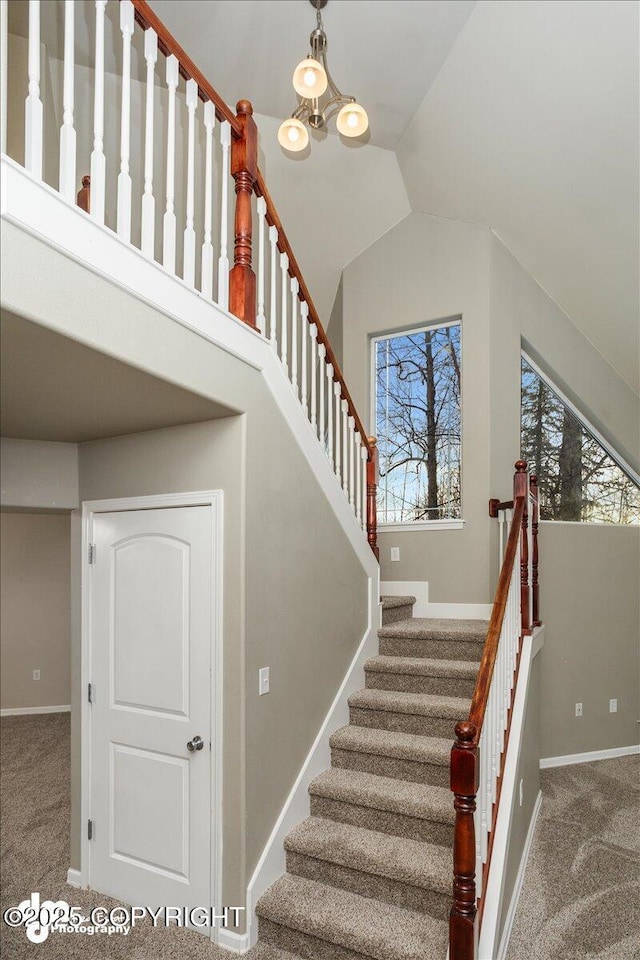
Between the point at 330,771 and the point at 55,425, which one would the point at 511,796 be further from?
the point at 55,425

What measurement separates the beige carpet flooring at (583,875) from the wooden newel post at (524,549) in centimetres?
128

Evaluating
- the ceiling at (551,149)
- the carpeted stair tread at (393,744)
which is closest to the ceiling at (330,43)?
the ceiling at (551,149)

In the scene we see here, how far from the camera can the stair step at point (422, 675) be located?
3.42 metres

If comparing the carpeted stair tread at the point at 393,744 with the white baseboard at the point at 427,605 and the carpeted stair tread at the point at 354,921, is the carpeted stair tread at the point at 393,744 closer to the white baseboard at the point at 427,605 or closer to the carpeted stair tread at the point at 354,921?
the carpeted stair tread at the point at 354,921

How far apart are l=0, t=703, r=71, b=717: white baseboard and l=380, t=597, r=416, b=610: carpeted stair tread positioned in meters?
4.17

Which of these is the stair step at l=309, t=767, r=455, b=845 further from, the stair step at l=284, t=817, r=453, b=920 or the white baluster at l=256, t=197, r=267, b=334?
the white baluster at l=256, t=197, r=267, b=334

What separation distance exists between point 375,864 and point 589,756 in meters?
3.18

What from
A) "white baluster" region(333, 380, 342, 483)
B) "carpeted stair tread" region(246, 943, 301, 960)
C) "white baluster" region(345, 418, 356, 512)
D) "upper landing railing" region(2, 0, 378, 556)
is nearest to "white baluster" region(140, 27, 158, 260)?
"upper landing railing" region(2, 0, 378, 556)

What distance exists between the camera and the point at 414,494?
505cm

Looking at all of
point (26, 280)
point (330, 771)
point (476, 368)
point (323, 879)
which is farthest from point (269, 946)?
point (476, 368)

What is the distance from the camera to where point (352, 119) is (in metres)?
3.34

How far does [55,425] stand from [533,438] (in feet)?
13.0

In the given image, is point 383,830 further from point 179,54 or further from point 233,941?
point 179,54

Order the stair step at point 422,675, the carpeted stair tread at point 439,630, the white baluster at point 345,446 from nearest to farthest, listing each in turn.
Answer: the stair step at point 422,675
the carpeted stair tread at point 439,630
the white baluster at point 345,446
